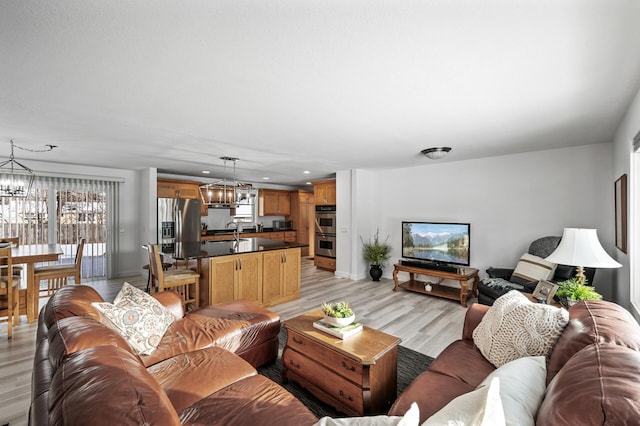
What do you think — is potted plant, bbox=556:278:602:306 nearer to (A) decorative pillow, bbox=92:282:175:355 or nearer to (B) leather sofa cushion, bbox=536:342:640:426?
(B) leather sofa cushion, bbox=536:342:640:426

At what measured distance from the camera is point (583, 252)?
2039 millimetres

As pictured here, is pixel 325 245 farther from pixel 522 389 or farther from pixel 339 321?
pixel 522 389

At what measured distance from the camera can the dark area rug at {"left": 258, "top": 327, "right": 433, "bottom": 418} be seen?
202cm

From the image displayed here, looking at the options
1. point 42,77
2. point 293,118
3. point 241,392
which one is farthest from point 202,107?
point 241,392

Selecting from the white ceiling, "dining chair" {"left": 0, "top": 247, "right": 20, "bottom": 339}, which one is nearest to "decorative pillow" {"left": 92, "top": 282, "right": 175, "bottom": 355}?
the white ceiling

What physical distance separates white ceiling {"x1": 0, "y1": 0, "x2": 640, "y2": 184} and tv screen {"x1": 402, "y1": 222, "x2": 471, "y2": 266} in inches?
76.0

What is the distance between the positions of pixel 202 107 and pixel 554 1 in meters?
2.38

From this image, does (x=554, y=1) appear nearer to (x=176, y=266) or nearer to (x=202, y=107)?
(x=202, y=107)

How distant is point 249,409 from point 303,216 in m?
7.56

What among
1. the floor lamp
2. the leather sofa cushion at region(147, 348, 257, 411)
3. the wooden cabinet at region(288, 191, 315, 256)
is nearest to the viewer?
the leather sofa cushion at region(147, 348, 257, 411)

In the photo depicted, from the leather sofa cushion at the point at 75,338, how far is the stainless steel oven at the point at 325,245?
534 centimetres

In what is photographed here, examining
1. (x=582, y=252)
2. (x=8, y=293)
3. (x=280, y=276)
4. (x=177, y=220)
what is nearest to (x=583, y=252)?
(x=582, y=252)

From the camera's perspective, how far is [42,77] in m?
1.87

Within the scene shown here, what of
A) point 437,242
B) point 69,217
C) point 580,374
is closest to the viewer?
point 580,374
